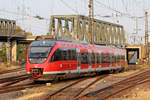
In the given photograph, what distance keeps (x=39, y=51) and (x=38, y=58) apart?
1.85ft

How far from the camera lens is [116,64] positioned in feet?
113

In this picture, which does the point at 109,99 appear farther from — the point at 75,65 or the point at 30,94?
the point at 75,65

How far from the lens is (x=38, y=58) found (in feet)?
61.1

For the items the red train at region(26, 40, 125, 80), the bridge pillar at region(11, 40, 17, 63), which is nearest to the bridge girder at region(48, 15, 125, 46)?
the bridge pillar at region(11, 40, 17, 63)

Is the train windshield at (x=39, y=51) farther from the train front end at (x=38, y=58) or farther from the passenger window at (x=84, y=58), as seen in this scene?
the passenger window at (x=84, y=58)

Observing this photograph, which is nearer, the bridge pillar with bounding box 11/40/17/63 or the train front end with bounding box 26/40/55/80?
the train front end with bounding box 26/40/55/80

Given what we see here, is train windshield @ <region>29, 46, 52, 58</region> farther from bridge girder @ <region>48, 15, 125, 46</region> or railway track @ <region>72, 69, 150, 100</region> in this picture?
bridge girder @ <region>48, 15, 125, 46</region>

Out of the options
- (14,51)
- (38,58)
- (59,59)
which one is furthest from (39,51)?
(14,51)

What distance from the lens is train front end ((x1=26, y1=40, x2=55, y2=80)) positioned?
18.3m

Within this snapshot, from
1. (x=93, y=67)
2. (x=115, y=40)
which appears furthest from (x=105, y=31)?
(x=93, y=67)

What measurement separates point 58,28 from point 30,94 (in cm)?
6791

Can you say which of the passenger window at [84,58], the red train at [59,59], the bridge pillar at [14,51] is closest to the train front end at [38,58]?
the red train at [59,59]

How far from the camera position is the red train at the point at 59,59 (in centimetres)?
1842

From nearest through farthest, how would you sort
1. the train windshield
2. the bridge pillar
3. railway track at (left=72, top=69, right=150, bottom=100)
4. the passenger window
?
1. railway track at (left=72, top=69, right=150, bottom=100)
2. the train windshield
3. the passenger window
4. the bridge pillar
